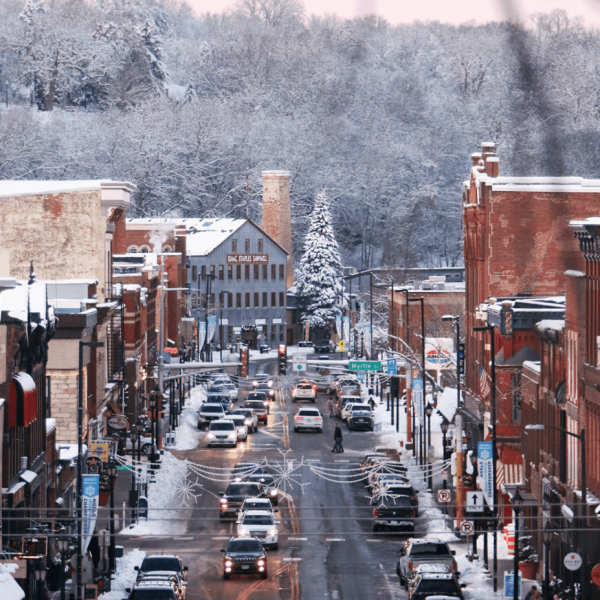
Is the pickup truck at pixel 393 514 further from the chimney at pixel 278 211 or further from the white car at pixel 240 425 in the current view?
the chimney at pixel 278 211

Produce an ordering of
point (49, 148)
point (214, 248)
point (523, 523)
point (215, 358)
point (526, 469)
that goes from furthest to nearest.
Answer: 1. point (49, 148)
2. point (214, 248)
3. point (215, 358)
4. point (526, 469)
5. point (523, 523)

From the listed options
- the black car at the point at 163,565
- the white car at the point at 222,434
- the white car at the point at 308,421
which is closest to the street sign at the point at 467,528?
the black car at the point at 163,565

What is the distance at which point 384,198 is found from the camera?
176 metres

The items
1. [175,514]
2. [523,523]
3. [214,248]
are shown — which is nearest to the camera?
[523,523]

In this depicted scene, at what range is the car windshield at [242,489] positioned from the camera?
45.4 m

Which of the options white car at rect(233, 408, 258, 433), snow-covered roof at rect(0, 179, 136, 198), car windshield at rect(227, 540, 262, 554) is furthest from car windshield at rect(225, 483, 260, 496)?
white car at rect(233, 408, 258, 433)

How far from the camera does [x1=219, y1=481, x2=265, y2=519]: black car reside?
45000 mm

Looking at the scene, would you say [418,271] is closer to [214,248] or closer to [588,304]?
[214,248]

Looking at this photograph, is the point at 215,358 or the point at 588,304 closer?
the point at 588,304

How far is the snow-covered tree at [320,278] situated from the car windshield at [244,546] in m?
95.3

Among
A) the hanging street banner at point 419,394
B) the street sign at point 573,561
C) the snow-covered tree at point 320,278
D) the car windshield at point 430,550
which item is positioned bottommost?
the car windshield at point 430,550

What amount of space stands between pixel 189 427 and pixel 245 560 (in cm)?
3744

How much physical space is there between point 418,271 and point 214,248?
2176cm

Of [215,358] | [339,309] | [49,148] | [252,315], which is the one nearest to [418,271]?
[339,309]
